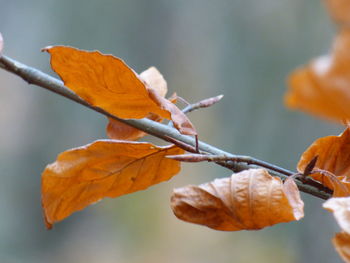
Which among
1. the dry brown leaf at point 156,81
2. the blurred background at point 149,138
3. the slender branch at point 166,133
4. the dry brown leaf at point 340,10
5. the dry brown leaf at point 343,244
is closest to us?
the dry brown leaf at point 340,10

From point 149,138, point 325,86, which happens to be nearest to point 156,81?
point 325,86

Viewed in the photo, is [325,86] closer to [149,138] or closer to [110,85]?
[110,85]

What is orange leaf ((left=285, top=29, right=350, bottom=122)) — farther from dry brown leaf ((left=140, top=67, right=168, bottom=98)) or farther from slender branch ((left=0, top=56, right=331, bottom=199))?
dry brown leaf ((left=140, top=67, right=168, bottom=98))

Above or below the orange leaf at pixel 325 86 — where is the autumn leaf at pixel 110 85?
below

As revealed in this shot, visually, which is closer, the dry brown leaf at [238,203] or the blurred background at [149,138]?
the dry brown leaf at [238,203]

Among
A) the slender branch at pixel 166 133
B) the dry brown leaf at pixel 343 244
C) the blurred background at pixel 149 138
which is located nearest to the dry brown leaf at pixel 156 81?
the slender branch at pixel 166 133

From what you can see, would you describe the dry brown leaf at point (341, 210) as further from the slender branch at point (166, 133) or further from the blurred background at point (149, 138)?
the blurred background at point (149, 138)

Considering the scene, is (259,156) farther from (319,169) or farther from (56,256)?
(319,169)

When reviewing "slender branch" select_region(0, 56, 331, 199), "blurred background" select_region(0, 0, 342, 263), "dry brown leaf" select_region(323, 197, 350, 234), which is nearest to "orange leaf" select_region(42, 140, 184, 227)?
"slender branch" select_region(0, 56, 331, 199)
